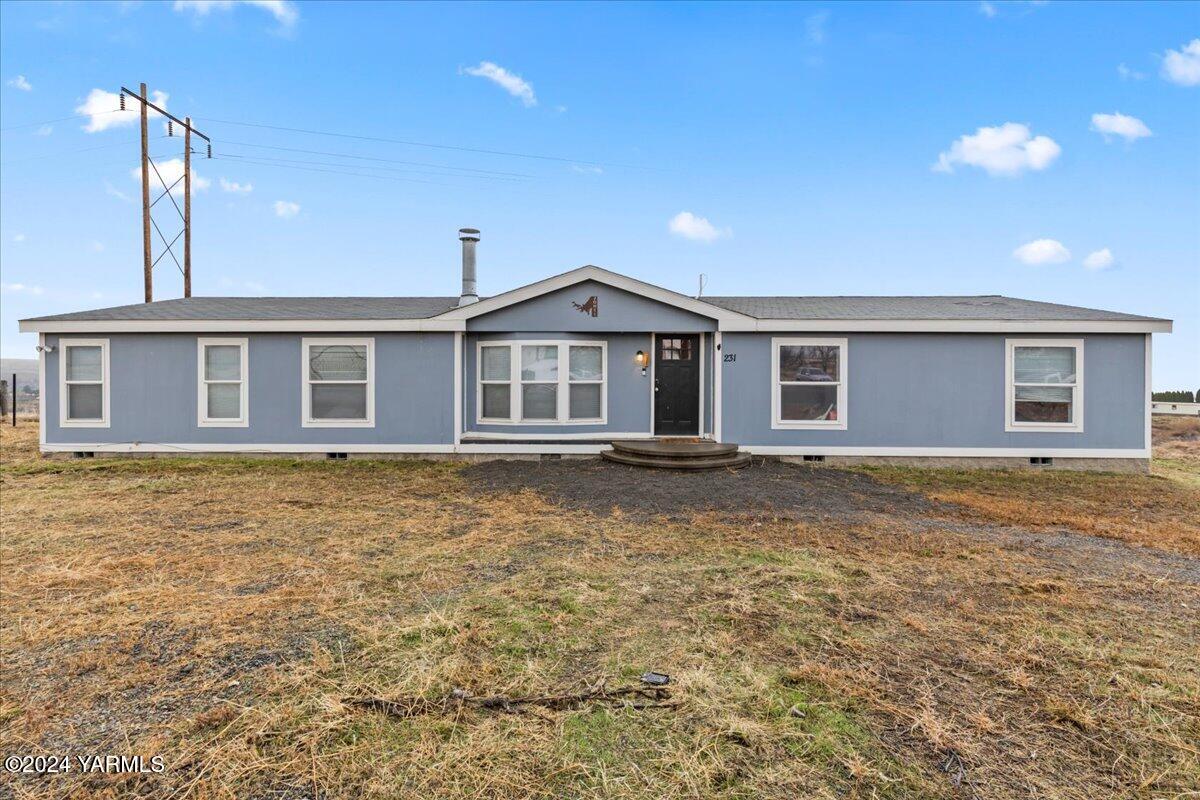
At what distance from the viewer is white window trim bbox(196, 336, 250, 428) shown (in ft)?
32.5

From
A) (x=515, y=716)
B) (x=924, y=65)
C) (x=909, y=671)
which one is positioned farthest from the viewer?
(x=924, y=65)

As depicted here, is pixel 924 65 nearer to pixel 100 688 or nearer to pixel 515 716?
pixel 515 716

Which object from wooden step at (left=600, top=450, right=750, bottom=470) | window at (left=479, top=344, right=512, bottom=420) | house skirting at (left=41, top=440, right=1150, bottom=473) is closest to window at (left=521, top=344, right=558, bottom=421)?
window at (left=479, top=344, right=512, bottom=420)

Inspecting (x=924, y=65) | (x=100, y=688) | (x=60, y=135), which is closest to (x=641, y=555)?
(x=100, y=688)

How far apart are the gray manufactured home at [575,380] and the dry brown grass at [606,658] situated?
4.55m

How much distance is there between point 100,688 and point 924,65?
19.1m

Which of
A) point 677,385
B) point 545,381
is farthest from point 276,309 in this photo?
point 677,385

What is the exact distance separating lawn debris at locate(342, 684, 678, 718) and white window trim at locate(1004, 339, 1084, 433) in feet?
32.6

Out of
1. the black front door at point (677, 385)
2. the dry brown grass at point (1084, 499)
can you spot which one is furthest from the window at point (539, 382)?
the dry brown grass at point (1084, 499)

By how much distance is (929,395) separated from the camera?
961 cm

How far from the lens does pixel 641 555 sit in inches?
181

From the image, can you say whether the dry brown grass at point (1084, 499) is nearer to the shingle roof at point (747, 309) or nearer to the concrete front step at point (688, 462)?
the concrete front step at point (688, 462)

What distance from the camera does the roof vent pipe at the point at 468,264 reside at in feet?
36.4

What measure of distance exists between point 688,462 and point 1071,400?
6.93 meters
